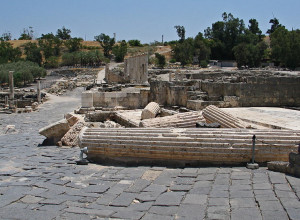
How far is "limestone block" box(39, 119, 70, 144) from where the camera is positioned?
9.52 m

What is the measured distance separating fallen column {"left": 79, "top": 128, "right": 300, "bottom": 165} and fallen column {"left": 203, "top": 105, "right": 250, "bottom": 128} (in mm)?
1790

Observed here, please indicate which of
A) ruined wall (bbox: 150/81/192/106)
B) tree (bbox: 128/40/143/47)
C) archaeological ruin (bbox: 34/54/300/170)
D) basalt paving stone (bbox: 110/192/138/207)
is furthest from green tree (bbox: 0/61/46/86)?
basalt paving stone (bbox: 110/192/138/207)

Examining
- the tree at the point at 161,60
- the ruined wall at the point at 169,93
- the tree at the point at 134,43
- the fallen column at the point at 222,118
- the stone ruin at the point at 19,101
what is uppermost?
the tree at the point at 134,43

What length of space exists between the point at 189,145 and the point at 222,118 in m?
2.58

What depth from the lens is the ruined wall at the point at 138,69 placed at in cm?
2813

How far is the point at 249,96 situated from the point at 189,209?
31.3ft

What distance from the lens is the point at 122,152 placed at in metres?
6.90

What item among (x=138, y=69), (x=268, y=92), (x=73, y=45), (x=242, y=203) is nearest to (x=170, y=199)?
(x=242, y=203)

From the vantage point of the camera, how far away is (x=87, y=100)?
14461 millimetres

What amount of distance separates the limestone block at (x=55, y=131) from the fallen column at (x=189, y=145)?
2517 millimetres

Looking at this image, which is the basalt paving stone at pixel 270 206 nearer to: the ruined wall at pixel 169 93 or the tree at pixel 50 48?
the ruined wall at pixel 169 93

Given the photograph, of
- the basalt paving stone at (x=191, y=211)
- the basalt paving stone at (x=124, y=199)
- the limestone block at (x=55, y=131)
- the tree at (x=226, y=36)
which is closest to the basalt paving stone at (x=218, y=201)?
the basalt paving stone at (x=191, y=211)

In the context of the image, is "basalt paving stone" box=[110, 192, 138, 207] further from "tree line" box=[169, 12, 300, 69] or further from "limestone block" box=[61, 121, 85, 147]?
"tree line" box=[169, 12, 300, 69]

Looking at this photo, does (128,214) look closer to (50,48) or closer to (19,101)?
(19,101)
